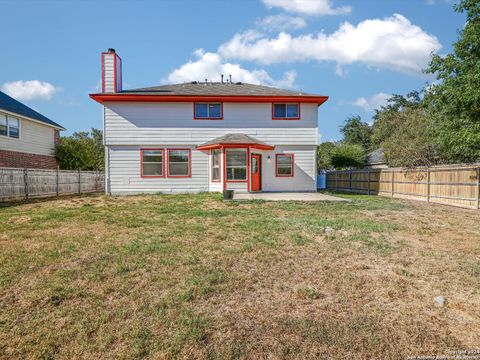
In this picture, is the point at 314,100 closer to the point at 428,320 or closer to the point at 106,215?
the point at 106,215

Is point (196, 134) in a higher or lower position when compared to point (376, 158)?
higher

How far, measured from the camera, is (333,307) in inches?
138

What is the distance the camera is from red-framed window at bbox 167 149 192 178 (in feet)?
53.9

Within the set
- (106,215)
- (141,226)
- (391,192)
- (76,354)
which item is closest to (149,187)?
(106,215)

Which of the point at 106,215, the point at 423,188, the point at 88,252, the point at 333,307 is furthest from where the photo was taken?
the point at 423,188

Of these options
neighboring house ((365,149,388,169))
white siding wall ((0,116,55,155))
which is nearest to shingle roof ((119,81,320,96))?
white siding wall ((0,116,55,155))

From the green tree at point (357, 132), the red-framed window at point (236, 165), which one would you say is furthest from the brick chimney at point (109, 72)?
the green tree at point (357, 132)

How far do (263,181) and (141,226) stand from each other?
1002 centimetres

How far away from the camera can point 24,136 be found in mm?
19562

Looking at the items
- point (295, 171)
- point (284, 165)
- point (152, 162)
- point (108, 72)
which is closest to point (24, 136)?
point (108, 72)

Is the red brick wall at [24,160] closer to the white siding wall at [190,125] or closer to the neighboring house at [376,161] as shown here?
the white siding wall at [190,125]

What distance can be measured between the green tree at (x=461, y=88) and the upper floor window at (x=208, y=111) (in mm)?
10624

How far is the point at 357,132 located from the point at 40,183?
43.0 metres

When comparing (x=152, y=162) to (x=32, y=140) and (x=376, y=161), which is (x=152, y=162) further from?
(x=376, y=161)
